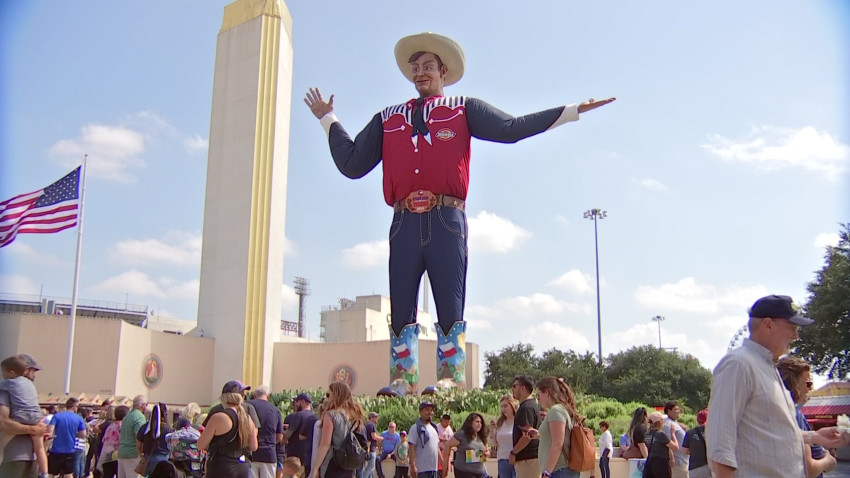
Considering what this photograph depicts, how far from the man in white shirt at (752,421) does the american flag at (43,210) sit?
727 inches

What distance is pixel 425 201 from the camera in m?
14.5

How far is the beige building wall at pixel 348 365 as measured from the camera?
2836 centimetres

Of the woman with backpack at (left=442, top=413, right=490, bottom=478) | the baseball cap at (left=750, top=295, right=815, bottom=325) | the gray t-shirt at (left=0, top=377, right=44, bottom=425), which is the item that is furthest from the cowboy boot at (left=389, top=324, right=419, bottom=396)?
the baseball cap at (left=750, top=295, right=815, bottom=325)

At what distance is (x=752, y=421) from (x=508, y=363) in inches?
1411

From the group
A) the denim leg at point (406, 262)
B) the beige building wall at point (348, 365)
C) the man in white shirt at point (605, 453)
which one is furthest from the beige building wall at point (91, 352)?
the man in white shirt at point (605, 453)

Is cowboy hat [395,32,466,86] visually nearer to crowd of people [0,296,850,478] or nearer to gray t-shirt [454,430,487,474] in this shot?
crowd of people [0,296,850,478]

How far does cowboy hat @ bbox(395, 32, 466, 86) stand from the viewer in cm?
1486

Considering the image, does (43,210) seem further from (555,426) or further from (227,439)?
(555,426)

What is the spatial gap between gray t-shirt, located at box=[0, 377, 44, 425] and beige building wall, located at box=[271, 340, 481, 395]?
72.8 ft

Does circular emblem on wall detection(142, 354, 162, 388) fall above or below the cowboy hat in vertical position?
below

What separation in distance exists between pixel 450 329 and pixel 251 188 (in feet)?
55.5

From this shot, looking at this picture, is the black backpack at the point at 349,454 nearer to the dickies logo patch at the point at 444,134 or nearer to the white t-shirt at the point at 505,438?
the white t-shirt at the point at 505,438

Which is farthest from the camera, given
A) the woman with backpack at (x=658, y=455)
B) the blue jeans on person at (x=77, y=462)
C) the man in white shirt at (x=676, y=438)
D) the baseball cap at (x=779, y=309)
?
the blue jeans on person at (x=77, y=462)

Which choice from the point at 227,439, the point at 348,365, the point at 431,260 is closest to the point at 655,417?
the point at 227,439
